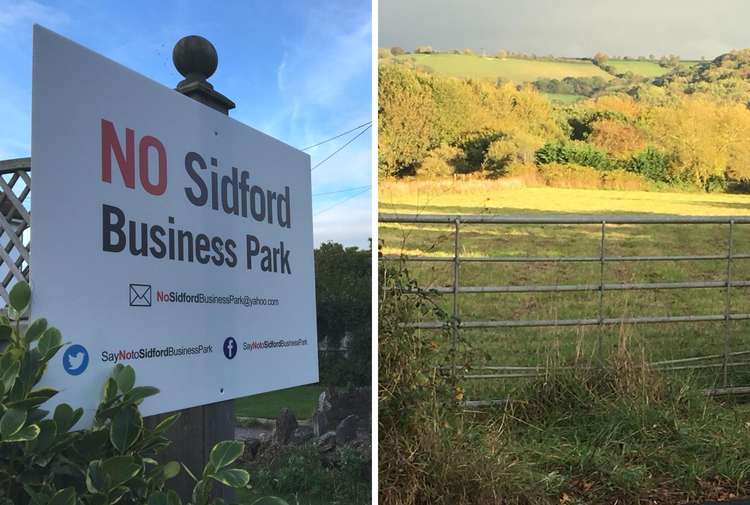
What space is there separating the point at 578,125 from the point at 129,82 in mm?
7494

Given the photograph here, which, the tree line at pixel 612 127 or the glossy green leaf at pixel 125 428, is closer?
the glossy green leaf at pixel 125 428

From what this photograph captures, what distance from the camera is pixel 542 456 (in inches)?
116

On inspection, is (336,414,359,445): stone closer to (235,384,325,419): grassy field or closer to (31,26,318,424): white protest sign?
(235,384,325,419): grassy field

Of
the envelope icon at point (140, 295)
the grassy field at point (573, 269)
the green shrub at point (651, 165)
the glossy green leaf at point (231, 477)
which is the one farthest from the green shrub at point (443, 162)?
the glossy green leaf at point (231, 477)

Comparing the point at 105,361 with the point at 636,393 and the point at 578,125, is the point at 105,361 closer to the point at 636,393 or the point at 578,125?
the point at 636,393

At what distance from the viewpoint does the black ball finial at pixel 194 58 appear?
149 centimetres

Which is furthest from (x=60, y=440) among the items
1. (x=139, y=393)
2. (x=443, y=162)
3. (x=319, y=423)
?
(x=443, y=162)

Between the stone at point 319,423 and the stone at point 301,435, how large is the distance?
5 cm

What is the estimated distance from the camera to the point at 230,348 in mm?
1386

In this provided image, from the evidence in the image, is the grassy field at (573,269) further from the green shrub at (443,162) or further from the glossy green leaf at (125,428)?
the glossy green leaf at (125,428)

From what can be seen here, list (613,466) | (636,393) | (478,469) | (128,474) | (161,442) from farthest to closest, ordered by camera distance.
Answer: (636,393) < (613,466) < (478,469) < (161,442) < (128,474)

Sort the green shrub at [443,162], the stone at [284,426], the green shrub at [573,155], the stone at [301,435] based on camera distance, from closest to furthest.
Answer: the stone at [284,426] → the stone at [301,435] → the green shrub at [443,162] → the green shrub at [573,155]

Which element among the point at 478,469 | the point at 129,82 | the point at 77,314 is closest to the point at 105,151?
the point at 129,82

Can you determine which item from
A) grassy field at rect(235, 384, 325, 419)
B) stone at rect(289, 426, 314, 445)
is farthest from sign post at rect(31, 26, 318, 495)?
stone at rect(289, 426, 314, 445)
